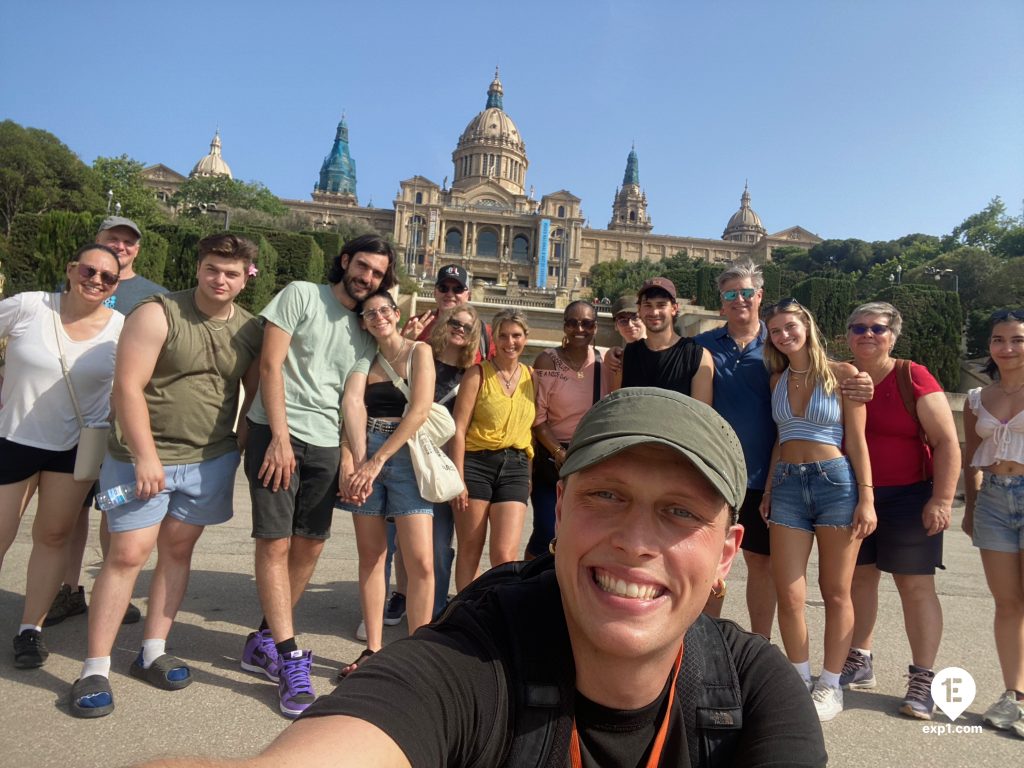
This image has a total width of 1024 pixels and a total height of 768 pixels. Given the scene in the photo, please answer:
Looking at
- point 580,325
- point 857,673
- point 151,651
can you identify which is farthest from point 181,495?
point 857,673

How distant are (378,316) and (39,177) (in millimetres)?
48733

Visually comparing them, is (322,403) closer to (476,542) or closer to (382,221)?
(476,542)

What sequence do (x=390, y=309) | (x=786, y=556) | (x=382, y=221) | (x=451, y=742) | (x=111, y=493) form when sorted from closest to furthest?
(x=451, y=742) < (x=111, y=493) < (x=786, y=556) < (x=390, y=309) < (x=382, y=221)

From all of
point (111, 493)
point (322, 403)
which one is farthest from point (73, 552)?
point (322, 403)

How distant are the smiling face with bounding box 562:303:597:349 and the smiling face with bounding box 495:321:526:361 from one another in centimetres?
30

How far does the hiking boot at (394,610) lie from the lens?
13.0ft

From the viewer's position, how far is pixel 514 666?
3.90 ft

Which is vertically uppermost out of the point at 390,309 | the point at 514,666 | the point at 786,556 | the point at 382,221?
the point at 382,221

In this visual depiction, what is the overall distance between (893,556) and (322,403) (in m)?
2.75

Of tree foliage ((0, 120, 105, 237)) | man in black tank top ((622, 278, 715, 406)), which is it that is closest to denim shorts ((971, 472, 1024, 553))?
man in black tank top ((622, 278, 715, 406))

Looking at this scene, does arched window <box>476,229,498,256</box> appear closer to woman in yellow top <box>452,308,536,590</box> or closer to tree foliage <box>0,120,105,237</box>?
tree foliage <box>0,120,105,237</box>

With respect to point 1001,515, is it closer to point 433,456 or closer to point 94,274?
point 433,456

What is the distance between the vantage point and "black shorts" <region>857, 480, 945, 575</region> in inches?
124

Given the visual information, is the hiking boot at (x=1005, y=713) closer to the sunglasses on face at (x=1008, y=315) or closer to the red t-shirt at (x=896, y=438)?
the red t-shirt at (x=896, y=438)
